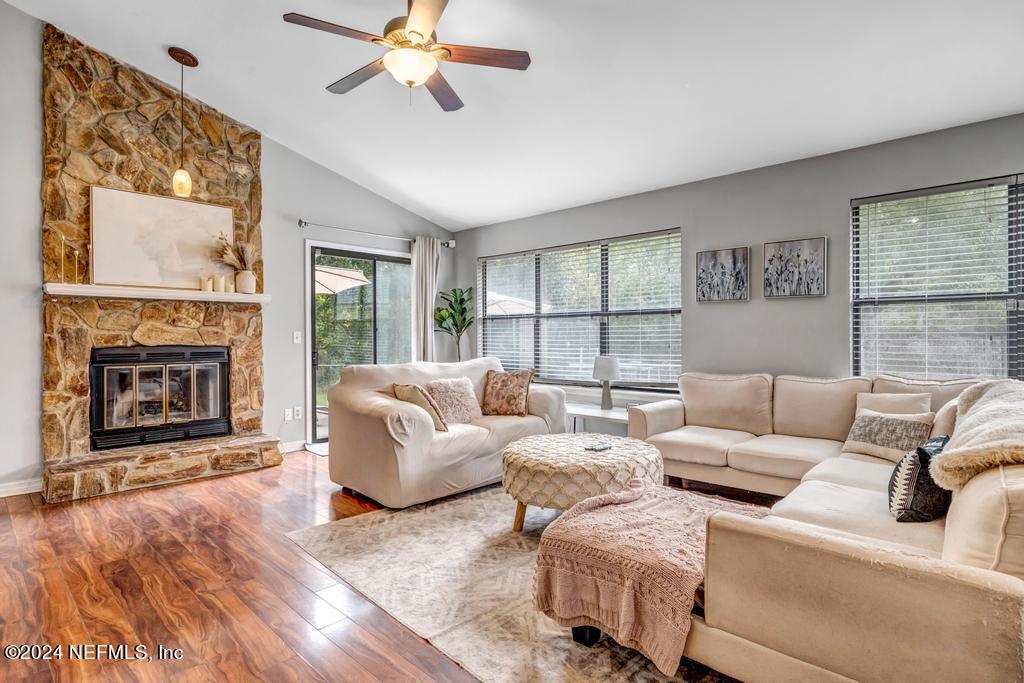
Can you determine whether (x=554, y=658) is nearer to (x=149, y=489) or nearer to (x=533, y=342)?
(x=149, y=489)

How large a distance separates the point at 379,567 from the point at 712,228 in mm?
3682

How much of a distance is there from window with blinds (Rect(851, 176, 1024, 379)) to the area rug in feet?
8.89

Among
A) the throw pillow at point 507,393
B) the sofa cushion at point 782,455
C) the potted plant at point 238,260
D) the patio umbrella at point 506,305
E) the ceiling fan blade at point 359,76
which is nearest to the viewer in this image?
the ceiling fan blade at point 359,76

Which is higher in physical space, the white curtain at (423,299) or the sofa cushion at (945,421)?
the white curtain at (423,299)

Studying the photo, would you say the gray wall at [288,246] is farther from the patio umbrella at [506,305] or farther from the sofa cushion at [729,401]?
the sofa cushion at [729,401]

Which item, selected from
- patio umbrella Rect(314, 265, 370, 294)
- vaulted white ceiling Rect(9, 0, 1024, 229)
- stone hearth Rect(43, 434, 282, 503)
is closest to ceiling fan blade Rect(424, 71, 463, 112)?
vaulted white ceiling Rect(9, 0, 1024, 229)

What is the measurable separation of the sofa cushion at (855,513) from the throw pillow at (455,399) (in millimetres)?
2392

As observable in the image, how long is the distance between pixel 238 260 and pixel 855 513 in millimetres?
4942

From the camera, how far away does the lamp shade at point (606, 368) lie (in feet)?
15.8

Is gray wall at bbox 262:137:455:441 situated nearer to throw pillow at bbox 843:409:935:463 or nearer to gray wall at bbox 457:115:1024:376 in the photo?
gray wall at bbox 457:115:1024:376

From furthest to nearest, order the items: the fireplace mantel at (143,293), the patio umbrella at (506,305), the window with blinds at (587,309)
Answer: the patio umbrella at (506,305)
the window with blinds at (587,309)
the fireplace mantel at (143,293)

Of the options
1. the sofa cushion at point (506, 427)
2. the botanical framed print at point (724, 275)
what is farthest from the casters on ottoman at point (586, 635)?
the botanical framed print at point (724, 275)

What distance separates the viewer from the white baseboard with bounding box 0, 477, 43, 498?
3808 millimetres

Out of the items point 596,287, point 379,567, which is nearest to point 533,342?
point 596,287
